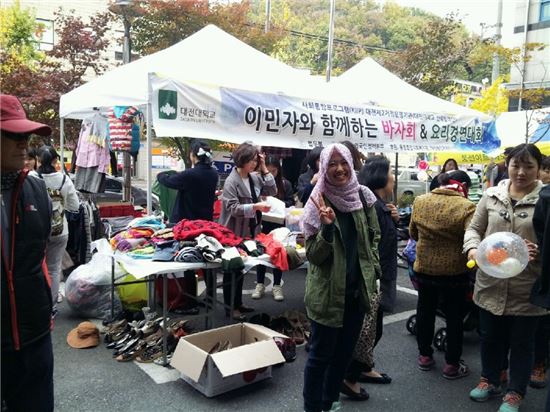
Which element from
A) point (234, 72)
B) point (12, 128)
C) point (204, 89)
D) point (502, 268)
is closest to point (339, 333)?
point (502, 268)

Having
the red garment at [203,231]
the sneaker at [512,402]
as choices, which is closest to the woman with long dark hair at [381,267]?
the sneaker at [512,402]

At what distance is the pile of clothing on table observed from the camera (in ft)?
12.8

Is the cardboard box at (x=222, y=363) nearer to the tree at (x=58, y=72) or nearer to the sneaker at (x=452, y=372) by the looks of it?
the sneaker at (x=452, y=372)

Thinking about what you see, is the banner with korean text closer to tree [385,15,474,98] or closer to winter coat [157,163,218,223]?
winter coat [157,163,218,223]

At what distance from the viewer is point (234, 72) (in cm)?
580

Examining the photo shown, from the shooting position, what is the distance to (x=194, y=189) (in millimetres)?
5016

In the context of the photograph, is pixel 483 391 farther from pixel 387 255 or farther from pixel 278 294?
pixel 278 294

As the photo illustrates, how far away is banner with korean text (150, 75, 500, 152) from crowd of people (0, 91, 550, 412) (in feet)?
5.00

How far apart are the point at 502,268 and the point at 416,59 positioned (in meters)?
16.1

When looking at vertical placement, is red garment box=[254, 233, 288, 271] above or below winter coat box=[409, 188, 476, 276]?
below

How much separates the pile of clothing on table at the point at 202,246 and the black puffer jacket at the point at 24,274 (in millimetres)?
1860

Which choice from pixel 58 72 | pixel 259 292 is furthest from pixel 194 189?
pixel 58 72

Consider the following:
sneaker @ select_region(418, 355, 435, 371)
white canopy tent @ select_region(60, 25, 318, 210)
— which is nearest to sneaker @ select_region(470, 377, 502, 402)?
sneaker @ select_region(418, 355, 435, 371)

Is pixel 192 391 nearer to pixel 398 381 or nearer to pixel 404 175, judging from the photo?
pixel 398 381
